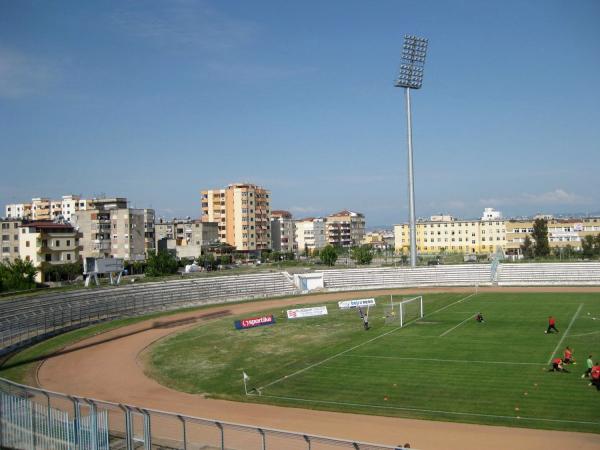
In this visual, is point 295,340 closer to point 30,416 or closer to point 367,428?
point 367,428

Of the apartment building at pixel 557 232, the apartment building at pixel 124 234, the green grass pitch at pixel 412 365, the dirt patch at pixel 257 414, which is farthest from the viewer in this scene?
the apartment building at pixel 557 232

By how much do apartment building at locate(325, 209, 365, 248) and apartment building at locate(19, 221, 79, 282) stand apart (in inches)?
4164

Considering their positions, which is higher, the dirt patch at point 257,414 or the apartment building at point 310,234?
the apartment building at point 310,234

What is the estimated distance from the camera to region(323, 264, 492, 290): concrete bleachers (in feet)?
240

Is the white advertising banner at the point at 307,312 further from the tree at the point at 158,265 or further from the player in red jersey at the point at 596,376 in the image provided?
the tree at the point at 158,265

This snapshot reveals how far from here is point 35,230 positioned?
259 feet

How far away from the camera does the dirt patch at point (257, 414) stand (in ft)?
62.8

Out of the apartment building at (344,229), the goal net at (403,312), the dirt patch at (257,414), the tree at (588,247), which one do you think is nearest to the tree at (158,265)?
the goal net at (403,312)

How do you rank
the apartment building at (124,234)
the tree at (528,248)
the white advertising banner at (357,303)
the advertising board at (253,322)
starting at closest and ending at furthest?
the advertising board at (253,322) → the white advertising banner at (357,303) → the apartment building at (124,234) → the tree at (528,248)

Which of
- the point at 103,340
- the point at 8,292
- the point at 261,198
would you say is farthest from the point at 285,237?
the point at 103,340

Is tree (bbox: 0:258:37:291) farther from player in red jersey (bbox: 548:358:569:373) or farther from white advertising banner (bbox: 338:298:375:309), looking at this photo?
player in red jersey (bbox: 548:358:569:373)

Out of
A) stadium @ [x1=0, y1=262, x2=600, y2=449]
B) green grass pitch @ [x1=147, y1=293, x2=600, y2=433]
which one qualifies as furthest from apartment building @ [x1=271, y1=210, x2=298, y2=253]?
green grass pitch @ [x1=147, y1=293, x2=600, y2=433]

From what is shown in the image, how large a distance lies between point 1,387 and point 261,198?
12166 cm

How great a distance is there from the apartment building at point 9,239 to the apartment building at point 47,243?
6.23 meters
